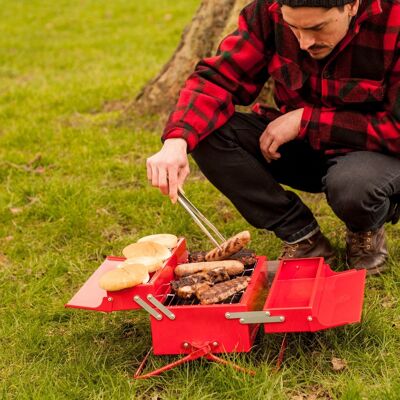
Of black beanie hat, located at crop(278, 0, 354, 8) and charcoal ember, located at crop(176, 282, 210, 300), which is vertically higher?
black beanie hat, located at crop(278, 0, 354, 8)

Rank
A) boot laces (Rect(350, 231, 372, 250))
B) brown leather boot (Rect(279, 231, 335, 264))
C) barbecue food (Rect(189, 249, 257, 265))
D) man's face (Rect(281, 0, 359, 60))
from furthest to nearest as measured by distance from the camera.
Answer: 1. brown leather boot (Rect(279, 231, 335, 264))
2. boot laces (Rect(350, 231, 372, 250))
3. barbecue food (Rect(189, 249, 257, 265))
4. man's face (Rect(281, 0, 359, 60))

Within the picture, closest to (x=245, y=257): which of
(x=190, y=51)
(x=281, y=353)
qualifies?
(x=281, y=353)

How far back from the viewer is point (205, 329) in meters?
2.55

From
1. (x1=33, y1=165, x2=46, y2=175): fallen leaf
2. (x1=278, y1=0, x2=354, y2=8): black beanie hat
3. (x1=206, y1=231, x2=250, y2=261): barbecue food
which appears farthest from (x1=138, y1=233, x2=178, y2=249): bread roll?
(x1=33, y1=165, x2=46, y2=175): fallen leaf

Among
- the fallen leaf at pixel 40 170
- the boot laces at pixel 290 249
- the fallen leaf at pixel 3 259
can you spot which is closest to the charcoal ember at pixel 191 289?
the boot laces at pixel 290 249

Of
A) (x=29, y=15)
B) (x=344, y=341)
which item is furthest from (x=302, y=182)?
(x=29, y=15)

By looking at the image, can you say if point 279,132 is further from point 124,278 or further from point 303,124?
point 124,278

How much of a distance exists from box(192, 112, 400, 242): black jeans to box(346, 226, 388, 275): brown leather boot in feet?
0.33

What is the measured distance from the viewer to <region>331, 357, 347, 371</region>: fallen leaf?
8.58 ft

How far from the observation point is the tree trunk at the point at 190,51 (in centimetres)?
513

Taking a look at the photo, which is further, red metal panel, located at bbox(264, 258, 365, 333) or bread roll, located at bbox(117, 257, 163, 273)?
bread roll, located at bbox(117, 257, 163, 273)

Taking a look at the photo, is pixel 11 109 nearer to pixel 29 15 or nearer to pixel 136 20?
pixel 136 20

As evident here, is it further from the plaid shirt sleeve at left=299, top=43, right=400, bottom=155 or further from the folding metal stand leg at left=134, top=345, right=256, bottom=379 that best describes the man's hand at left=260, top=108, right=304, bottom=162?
the folding metal stand leg at left=134, top=345, right=256, bottom=379

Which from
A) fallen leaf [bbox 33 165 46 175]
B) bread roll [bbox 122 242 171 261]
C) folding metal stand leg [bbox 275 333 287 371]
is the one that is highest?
bread roll [bbox 122 242 171 261]
